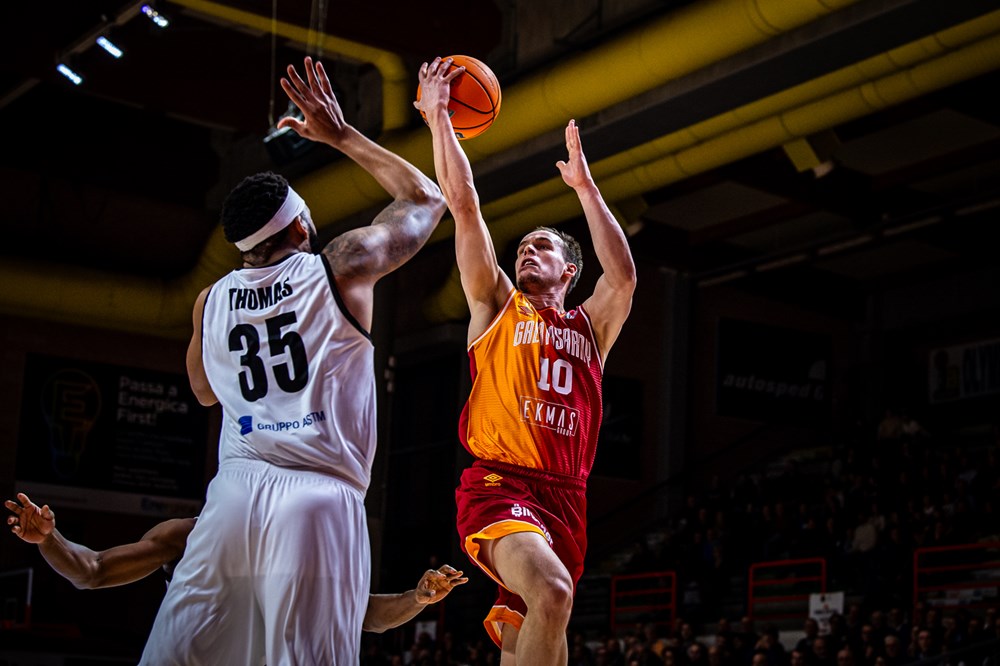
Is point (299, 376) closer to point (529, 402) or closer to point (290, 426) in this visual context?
point (290, 426)

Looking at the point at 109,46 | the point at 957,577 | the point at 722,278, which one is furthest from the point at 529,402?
the point at 722,278

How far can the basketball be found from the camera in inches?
255

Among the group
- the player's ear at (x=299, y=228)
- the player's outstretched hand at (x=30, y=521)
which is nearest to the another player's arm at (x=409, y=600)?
the player's outstretched hand at (x=30, y=521)

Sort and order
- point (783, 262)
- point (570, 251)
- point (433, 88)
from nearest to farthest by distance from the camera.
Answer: point (433, 88) < point (570, 251) < point (783, 262)

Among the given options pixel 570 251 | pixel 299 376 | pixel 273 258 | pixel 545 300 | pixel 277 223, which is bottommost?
pixel 299 376

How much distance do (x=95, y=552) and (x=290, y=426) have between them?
3.54 ft

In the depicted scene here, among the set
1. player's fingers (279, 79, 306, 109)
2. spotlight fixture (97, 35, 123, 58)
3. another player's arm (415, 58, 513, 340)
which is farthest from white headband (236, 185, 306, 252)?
spotlight fixture (97, 35, 123, 58)

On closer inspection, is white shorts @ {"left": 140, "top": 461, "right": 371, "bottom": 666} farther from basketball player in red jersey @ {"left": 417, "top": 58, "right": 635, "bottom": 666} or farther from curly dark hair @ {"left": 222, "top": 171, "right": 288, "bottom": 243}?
basketball player in red jersey @ {"left": 417, "top": 58, "right": 635, "bottom": 666}

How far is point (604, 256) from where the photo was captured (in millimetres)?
6281

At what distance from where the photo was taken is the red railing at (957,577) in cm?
1427

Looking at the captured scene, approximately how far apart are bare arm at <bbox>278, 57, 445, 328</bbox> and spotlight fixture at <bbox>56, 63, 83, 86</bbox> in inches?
492

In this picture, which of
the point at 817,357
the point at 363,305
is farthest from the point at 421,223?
the point at 817,357

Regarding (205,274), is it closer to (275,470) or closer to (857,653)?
(857,653)

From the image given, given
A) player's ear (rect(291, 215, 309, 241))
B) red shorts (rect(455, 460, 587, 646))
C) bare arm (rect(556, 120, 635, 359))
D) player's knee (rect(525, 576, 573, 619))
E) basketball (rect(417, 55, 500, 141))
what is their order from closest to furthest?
player's ear (rect(291, 215, 309, 241)) < player's knee (rect(525, 576, 573, 619)) < red shorts (rect(455, 460, 587, 646)) < bare arm (rect(556, 120, 635, 359)) < basketball (rect(417, 55, 500, 141))
